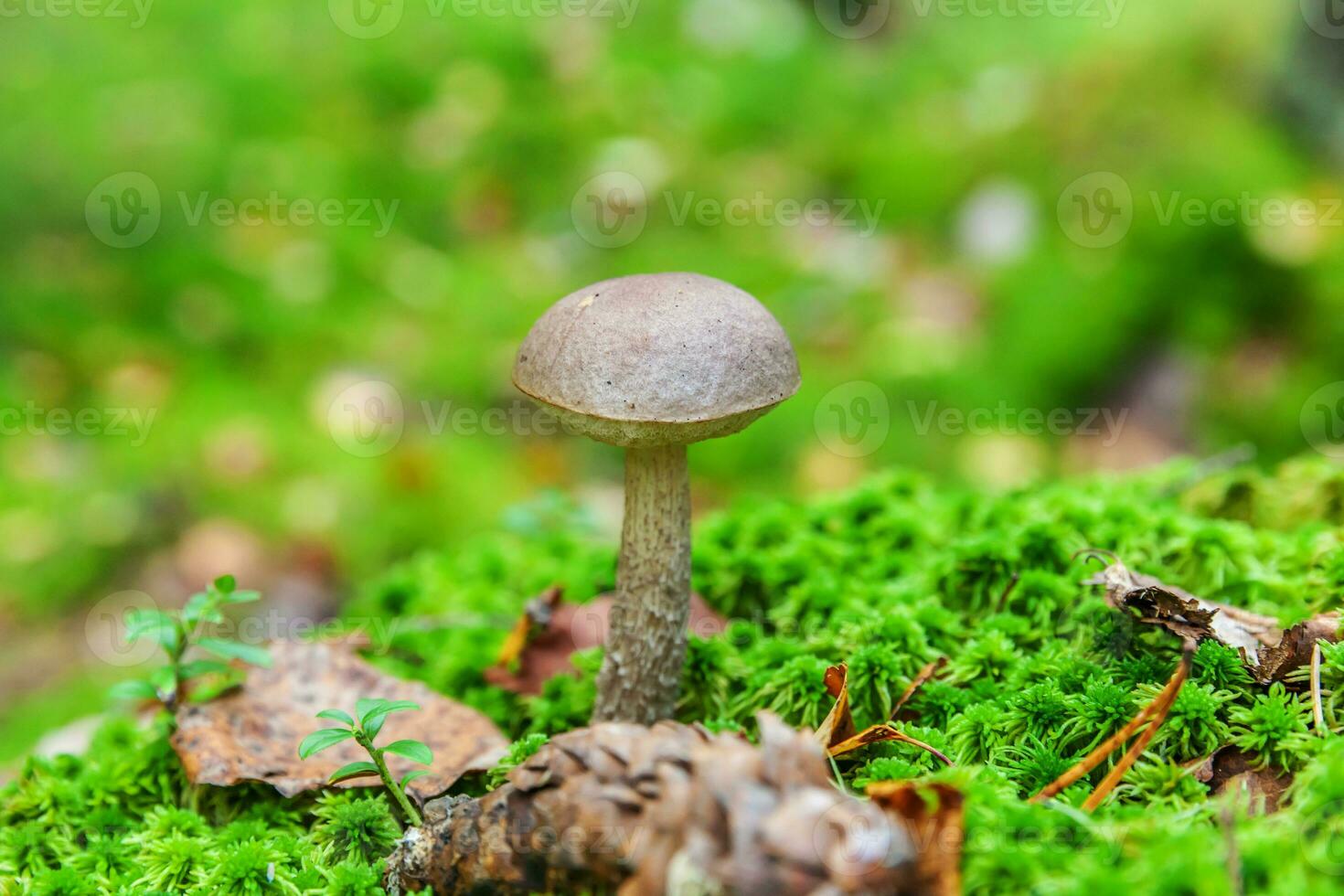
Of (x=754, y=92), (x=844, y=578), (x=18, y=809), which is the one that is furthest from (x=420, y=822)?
(x=754, y=92)

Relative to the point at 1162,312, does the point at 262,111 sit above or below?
above

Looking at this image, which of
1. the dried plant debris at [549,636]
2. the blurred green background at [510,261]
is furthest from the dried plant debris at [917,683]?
the blurred green background at [510,261]

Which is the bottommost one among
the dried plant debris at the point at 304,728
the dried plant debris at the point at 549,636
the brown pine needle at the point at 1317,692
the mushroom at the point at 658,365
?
the dried plant debris at the point at 304,728

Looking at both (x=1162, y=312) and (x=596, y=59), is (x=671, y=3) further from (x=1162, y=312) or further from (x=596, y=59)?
(x=1162, y=312)

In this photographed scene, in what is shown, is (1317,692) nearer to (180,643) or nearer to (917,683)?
(917,683)

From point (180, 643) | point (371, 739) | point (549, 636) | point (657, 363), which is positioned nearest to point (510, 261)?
point (549, 636)

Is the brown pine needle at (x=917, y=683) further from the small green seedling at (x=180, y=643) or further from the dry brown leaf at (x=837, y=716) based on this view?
the small green seedling at (x=180, y=643)
